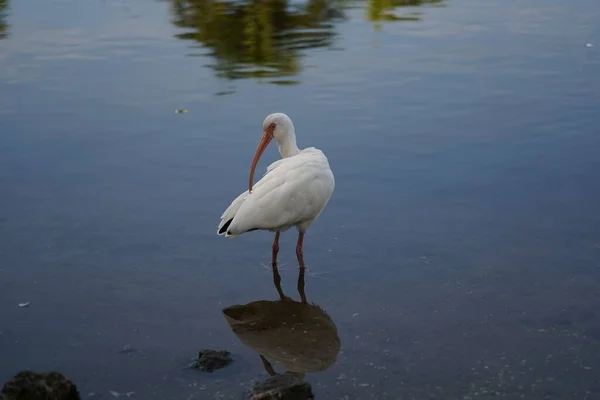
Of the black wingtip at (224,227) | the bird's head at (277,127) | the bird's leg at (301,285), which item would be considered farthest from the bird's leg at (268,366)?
the bird's head at (277,127)

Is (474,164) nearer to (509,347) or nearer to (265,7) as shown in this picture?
(509,347)

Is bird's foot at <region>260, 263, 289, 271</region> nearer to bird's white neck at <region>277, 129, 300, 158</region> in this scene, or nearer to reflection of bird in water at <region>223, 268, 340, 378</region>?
reflection of bird in water at <region>223, 268, 340, 378</region>

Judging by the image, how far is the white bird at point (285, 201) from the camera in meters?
7.52

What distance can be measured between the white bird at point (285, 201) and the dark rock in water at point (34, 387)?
7.54 feet

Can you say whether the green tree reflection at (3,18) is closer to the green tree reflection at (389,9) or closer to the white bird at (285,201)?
the green tree reflection at (389,9)

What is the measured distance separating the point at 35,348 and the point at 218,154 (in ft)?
13.3

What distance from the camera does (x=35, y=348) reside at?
647 cm

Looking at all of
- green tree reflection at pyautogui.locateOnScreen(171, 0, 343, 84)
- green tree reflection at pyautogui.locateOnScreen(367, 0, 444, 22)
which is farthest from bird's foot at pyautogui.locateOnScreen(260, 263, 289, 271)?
green tree reflection at pyautogui.locateOnScreen(367, 0, 444, 22)

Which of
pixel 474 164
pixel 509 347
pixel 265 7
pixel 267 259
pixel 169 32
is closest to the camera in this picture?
pixel 509 347

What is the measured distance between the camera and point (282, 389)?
5.43 meters

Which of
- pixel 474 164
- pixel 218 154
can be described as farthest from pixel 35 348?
pixel 474 164

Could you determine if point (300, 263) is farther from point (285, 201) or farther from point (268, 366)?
point (268, 366)

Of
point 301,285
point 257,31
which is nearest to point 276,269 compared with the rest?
point 301,285

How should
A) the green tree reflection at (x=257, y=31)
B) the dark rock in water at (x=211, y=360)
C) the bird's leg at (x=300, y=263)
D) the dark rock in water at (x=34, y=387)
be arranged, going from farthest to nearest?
the green tree reflection at (x=257, y=31) → the bird's leg at (x=300, y=263) → the dark rock in water at (x=211, y=360) → the dark rock in water at (x=34, y=387)
